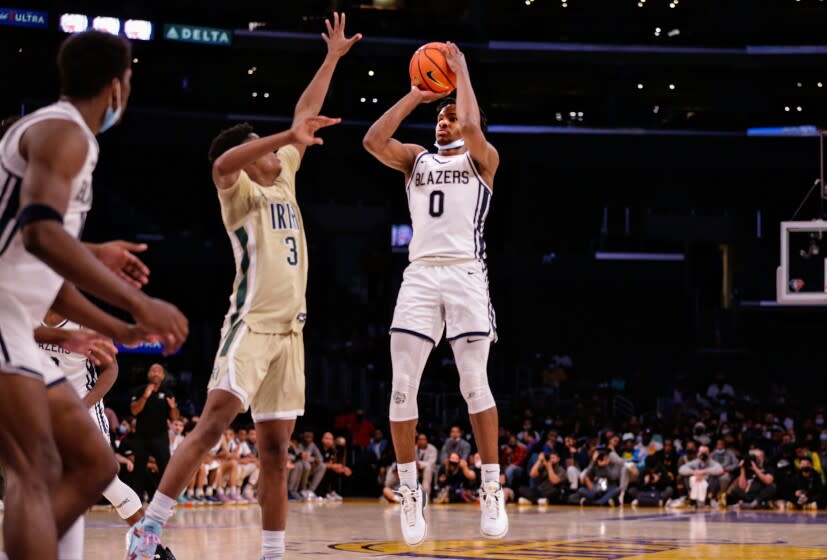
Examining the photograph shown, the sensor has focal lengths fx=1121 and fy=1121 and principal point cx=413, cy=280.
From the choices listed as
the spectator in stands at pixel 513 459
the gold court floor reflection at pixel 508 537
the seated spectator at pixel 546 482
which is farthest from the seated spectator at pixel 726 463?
the spectator in stands at pixel 513 459

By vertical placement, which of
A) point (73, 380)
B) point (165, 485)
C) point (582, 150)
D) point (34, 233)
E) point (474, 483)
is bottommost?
point (474, 483)

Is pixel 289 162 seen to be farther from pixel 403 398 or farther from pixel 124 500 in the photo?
pixel 124 500

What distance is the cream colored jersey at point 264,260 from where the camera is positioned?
629 cm

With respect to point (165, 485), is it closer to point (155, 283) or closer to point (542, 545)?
point (542, 545)

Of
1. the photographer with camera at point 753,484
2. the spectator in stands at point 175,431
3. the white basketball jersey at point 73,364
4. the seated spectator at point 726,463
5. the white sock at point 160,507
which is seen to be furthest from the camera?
the seated spectator at point 726,463

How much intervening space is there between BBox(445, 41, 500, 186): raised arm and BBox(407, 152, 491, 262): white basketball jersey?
0.09 meters

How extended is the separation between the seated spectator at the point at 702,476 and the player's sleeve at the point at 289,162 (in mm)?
14396

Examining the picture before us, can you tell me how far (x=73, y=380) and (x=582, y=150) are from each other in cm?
2509

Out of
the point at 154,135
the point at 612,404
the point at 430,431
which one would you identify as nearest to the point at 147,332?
the point at 430,431

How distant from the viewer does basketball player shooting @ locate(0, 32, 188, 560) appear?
3.81 meters

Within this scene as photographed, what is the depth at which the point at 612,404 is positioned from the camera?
27828mm

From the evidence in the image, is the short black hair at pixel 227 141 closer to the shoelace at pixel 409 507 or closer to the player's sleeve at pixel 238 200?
the player's sleeve at pixel 238 200

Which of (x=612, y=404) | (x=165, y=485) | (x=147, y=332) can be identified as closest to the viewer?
(x=147, y=332)

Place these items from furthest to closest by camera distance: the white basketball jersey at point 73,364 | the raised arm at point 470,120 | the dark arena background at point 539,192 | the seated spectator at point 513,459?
the dark arena background at point 539,192 < the seated spectator at point 513,459 < the white basketball jersey at point 73,364 < the raised arm at point 470,120
